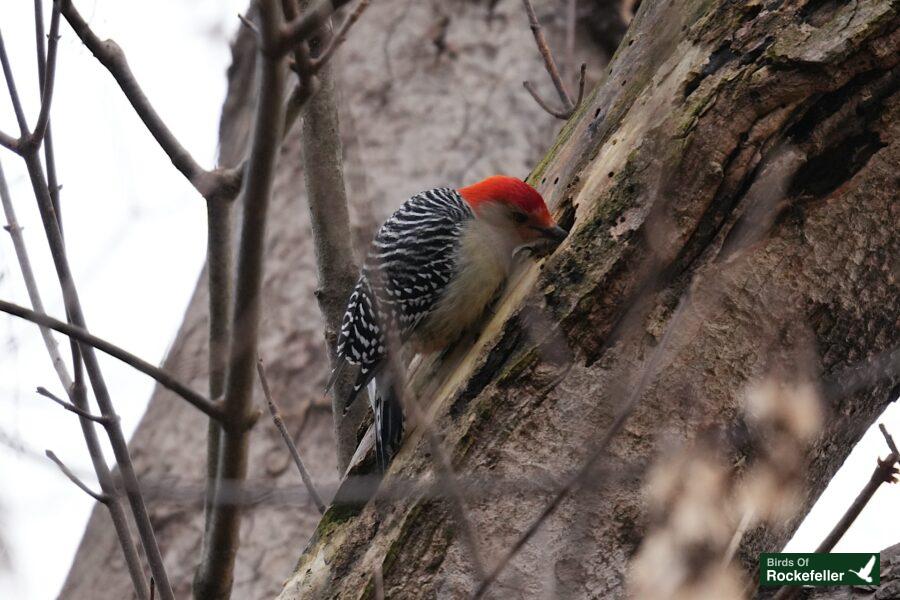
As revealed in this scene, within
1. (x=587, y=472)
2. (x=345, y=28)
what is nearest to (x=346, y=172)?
(x=345, y=28)

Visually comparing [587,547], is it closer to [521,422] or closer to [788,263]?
[521,422]

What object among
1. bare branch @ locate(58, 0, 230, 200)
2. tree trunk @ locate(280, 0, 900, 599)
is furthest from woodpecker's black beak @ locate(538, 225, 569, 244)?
bare branch @ locate(58, 0, 230, 200)

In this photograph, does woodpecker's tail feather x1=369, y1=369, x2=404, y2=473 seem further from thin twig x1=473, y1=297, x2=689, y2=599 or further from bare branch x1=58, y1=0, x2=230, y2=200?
bare branch x1=58, y1=0, x2=230, y2=200

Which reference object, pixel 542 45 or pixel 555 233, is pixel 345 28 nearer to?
pixel 555 233

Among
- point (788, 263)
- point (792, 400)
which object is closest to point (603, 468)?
point (792, 400)

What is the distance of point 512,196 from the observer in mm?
3758

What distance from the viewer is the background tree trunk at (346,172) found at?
4656mm

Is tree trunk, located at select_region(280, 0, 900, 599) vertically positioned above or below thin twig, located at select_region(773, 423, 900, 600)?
above

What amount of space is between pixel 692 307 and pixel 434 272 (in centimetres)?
141

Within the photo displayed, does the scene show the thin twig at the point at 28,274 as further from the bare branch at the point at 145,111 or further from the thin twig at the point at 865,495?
the thin twig at the point at 865,495

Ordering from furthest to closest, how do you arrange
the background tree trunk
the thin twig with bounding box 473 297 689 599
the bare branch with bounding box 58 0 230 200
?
the background tree trunk → the bare branch with bounding box 58 0 230 200 → the thin twig with bounding box 473 297 689 599

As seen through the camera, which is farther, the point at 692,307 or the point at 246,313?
the point at 692,307

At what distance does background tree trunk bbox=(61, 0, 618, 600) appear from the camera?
4.66 m

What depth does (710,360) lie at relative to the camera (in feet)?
8.75
